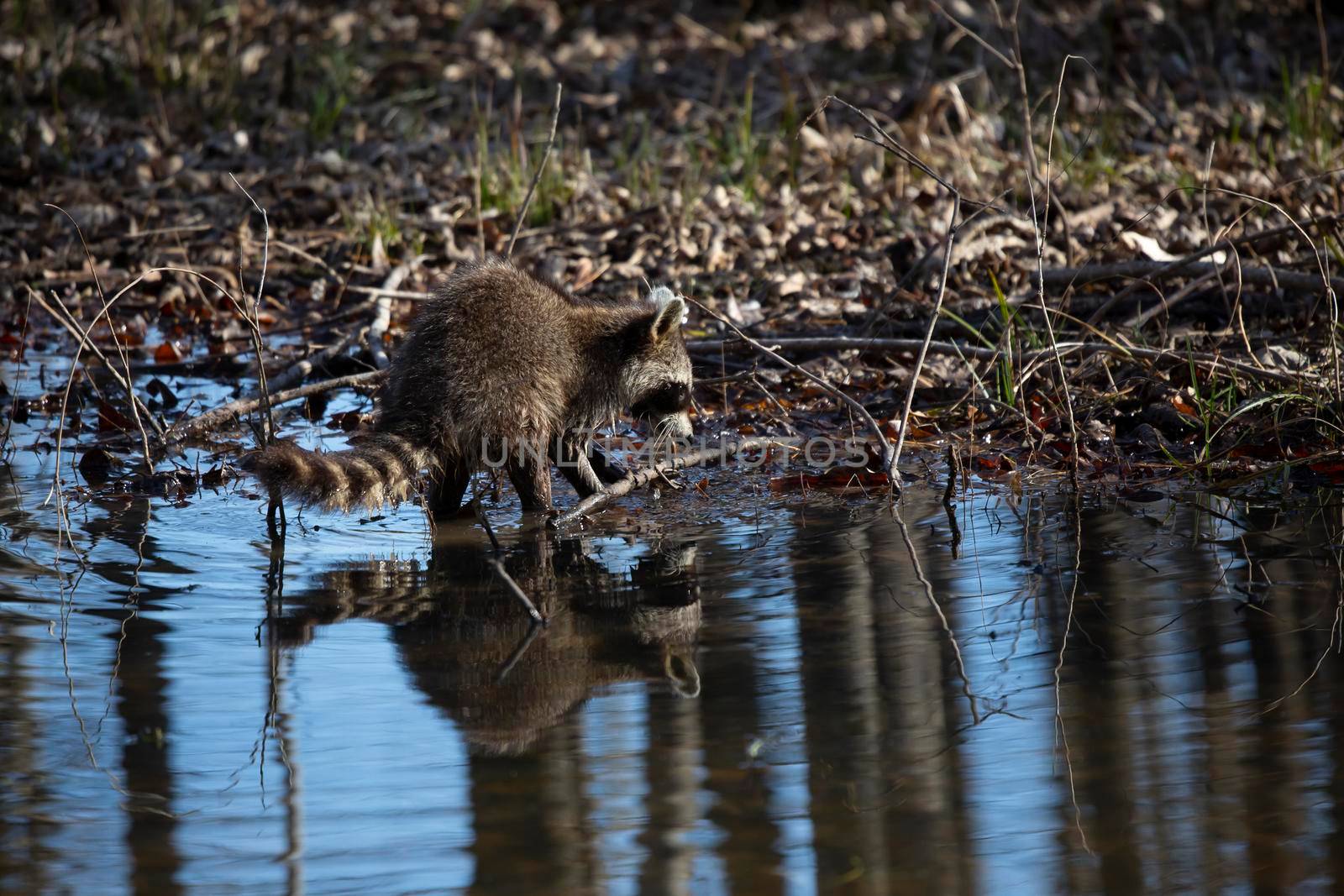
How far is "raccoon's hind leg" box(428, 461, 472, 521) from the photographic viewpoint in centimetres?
517

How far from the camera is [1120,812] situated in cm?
266

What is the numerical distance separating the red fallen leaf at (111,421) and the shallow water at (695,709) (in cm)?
162

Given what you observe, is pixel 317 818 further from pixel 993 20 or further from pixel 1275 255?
pixel 993 20

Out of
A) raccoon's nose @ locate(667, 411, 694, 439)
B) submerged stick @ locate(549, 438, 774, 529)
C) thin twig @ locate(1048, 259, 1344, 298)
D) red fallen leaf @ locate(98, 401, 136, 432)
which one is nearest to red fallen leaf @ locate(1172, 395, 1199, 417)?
thin twig @ locate(1048, 259, 1344, 298)

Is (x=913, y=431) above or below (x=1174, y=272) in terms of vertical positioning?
below

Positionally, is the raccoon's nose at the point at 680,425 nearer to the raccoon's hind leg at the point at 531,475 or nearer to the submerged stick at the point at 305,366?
the raccoon's hind leg at the point at 531,475

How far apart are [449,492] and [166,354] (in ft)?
10.0

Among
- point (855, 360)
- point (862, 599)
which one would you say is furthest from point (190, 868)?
point (855, 360)

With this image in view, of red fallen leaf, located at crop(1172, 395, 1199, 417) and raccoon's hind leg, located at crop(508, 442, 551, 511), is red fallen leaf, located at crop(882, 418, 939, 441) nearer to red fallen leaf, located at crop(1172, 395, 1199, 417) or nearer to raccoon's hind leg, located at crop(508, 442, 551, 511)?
red fallen leaf, located at crop(1172, 395, 1199, 417)

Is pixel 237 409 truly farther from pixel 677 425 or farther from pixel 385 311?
pixel 677 425

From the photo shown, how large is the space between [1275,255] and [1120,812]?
17.4 ft

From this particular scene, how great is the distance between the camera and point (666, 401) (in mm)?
5707

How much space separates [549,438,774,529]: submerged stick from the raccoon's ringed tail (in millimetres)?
571

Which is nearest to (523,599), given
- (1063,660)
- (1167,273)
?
(1063,660)
